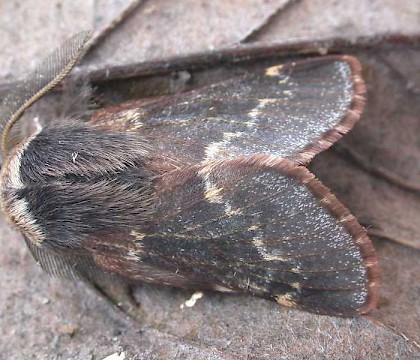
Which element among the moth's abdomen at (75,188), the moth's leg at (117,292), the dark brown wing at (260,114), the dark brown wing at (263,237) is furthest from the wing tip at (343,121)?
the moth's leg at (117,292)

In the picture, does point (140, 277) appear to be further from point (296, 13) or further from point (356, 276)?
point (296, 13)

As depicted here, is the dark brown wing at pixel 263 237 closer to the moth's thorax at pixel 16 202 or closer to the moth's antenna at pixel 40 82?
the moth's thorax at pixel 16 202

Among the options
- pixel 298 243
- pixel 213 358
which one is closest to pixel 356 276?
pixel 298 243

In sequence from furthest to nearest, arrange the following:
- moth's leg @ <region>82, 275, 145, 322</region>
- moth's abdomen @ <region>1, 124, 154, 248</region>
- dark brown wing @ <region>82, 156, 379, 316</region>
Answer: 1. moth's leg @ <region>82, 275, 145, 322</region>
2. moth's abdomen @ <region>1, 124, 154, 248</region>
3. dark brown wing @ <region>82, 156, 379, 316</region>

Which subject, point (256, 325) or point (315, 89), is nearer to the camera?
point (256, 325)

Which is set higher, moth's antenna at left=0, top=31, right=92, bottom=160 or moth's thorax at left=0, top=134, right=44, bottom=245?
moth's antenna at left=0, top=31, right=92, bottom=160

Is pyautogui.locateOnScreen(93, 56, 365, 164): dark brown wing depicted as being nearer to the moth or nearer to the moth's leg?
the moth

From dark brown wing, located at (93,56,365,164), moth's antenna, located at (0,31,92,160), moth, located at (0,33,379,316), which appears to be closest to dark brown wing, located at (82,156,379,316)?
moth, located at (0,33,379,316)

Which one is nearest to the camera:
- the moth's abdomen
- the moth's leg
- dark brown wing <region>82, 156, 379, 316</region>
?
dark brown wing <region>82, 156, 379, 316</region>
